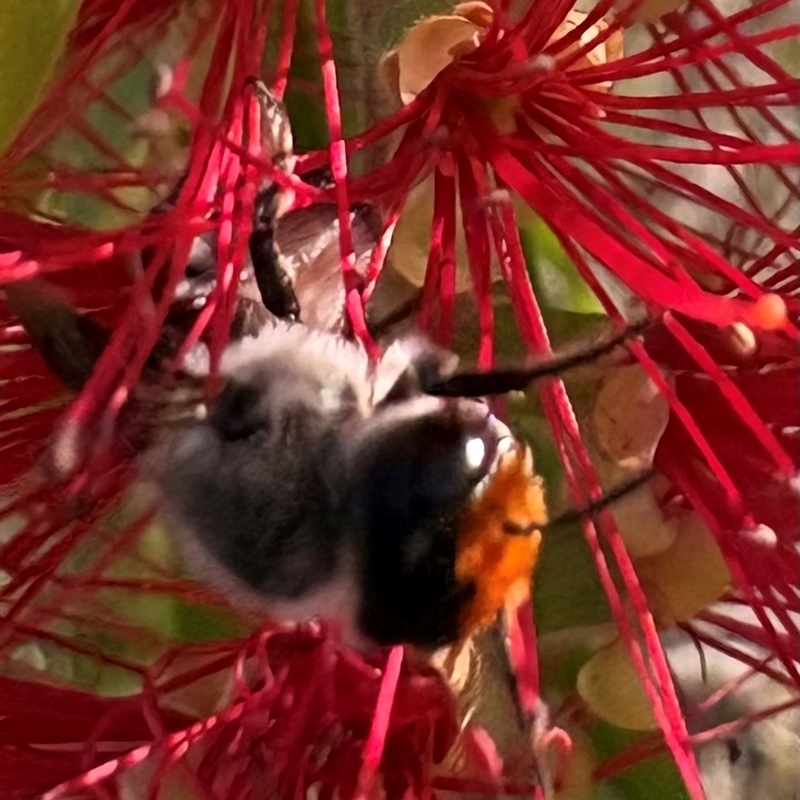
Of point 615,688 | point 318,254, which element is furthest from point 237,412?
point 615,688

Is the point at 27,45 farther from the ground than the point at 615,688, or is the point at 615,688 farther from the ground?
the point at 27,45

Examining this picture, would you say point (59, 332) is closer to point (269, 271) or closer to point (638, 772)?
point (269, 271)

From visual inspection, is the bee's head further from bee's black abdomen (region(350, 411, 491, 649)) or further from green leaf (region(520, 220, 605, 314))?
green leaf (region(520, 220, 605, 314))

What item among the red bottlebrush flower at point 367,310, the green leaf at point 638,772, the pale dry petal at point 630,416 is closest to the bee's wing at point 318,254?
the red bottlebrush flower at point 367,310

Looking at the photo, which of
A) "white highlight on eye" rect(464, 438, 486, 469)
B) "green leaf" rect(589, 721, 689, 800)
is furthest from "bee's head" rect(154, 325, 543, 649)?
"green leaf" rect(589, 721, 689, 800)

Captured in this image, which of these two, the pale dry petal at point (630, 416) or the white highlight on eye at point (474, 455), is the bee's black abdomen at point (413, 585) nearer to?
the white highlight on eye at point (474, 455)
